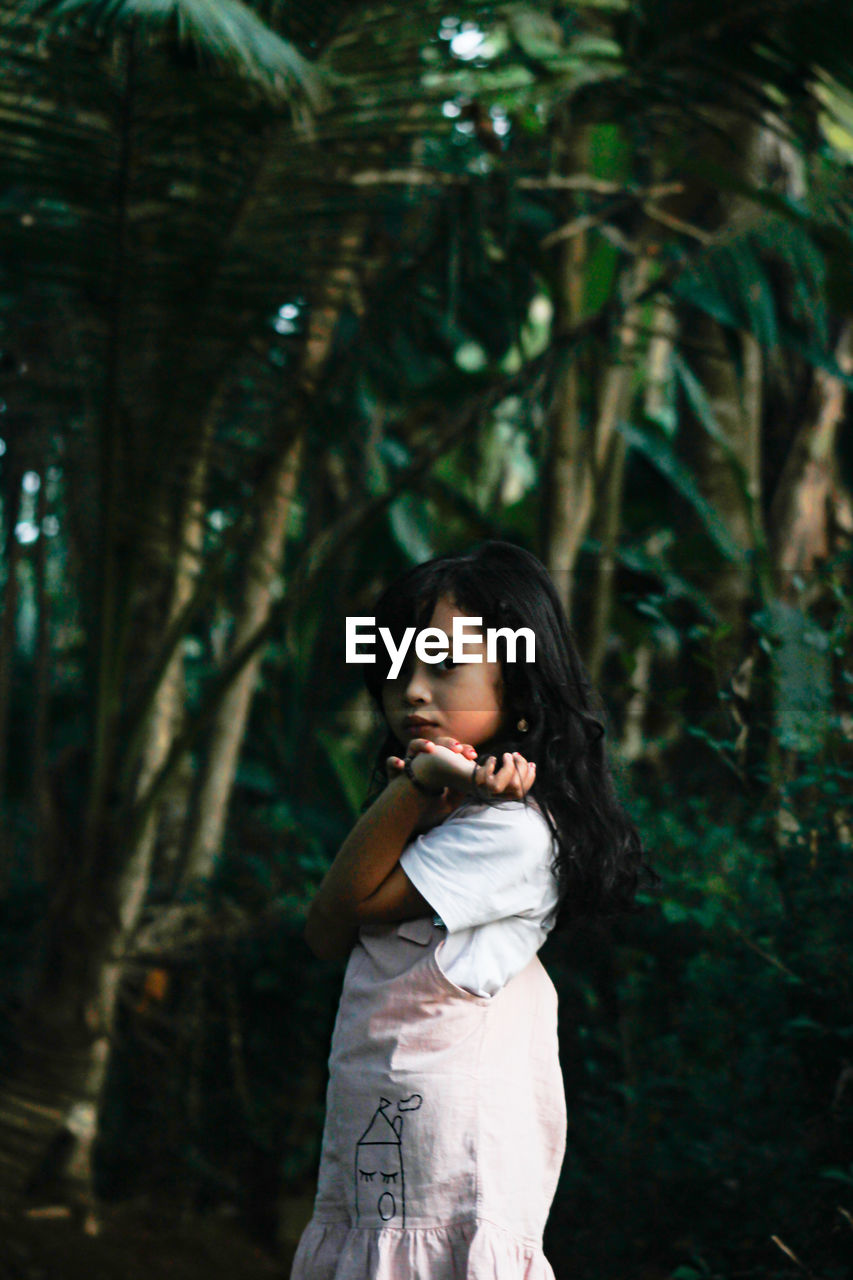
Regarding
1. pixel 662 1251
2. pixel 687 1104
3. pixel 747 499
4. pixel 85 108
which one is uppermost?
pixel 85 108

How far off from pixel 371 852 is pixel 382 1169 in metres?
0.30

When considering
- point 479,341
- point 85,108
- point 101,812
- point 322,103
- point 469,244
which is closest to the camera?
point 322,103

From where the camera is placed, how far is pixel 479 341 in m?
4.05

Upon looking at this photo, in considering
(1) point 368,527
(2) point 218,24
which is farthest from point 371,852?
(1) point 368,527

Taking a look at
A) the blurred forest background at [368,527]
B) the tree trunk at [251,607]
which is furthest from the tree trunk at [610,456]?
the tree trunk at [251,607]

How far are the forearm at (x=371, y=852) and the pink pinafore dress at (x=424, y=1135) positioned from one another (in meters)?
0.05

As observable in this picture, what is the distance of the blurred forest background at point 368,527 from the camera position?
219 cm

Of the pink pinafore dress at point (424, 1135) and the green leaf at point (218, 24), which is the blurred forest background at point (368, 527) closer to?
the green leaf at point (218, 24)

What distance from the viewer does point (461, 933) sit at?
132cm

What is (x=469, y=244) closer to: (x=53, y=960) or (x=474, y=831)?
(x=53, y=960)

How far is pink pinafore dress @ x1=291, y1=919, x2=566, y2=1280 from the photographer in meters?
1.26

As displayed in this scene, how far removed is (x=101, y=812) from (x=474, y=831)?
1837 mm

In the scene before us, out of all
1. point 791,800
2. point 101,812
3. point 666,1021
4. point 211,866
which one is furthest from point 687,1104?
point 211,866

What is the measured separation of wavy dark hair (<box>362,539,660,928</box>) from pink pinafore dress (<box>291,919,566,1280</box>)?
15 cm
